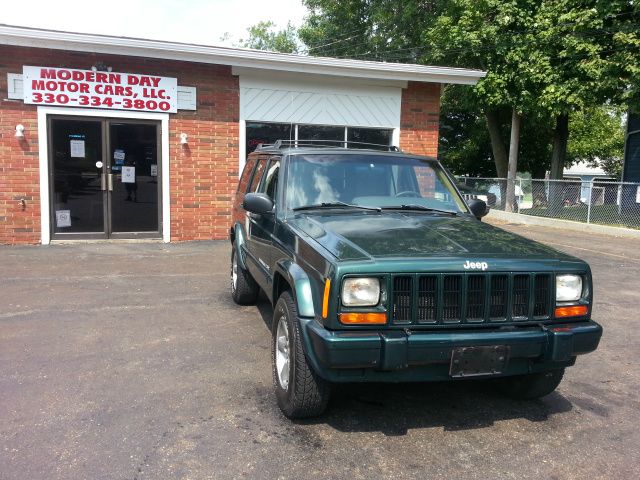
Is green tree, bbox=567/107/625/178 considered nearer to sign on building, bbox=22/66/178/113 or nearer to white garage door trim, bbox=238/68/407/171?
white garage door trim, bbox=238/68/407/171

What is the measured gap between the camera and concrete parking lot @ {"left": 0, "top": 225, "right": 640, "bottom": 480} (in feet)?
9.93

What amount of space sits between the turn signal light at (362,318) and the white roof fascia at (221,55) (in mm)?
8776

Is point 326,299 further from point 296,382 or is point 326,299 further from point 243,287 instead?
point 243,287

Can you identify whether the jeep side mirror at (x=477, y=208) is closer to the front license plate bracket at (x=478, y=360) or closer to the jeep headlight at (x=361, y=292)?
the front license plate bracket at (x=478, y=360)

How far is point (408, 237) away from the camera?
3525 millimetres

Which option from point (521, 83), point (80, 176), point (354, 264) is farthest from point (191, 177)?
point (521, 83)

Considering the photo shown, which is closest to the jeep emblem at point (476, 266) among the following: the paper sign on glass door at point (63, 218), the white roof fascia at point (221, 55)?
the white roof fascia at point (221, 55)

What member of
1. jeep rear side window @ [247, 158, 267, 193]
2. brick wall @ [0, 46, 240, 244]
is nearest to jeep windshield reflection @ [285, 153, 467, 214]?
jeep rear side window @ [247, 158, 267, 193]

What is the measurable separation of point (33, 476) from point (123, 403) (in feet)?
2.98

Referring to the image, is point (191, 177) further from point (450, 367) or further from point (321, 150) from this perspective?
point (450, 367)

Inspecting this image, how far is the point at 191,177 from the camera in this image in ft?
37.2

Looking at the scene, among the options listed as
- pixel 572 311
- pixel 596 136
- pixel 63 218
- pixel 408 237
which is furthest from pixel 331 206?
pixel 596 136

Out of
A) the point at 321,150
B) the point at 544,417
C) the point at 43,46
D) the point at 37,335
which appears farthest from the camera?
the point at 43,46

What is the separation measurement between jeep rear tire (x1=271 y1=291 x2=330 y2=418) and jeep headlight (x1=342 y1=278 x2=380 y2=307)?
437mm
